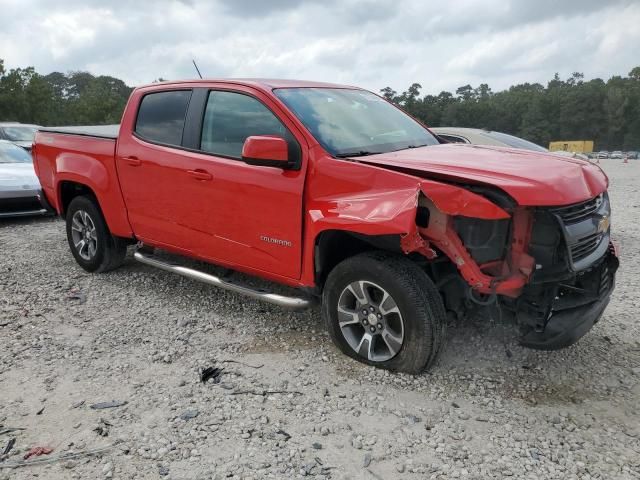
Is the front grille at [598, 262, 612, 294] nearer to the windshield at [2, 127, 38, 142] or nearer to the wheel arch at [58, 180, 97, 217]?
the wheel arch at [58, 180, 97, 217]

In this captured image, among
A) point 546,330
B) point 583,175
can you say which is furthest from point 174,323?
point 583,175

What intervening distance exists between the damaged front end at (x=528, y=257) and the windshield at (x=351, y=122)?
31.8 inches

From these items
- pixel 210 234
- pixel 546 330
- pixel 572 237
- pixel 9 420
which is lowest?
pixel 9 420

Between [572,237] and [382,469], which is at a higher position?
[572,237]

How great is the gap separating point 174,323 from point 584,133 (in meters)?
100

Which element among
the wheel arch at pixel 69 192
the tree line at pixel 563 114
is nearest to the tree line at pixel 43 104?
the wheel arch at pixel 69 192

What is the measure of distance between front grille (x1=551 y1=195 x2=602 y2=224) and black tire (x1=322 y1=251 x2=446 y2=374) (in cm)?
82

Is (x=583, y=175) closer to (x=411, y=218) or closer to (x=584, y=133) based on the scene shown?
(x=411, y=218)

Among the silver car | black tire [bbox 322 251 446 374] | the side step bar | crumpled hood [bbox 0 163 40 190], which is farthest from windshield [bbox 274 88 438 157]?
crumpled hood [bbox 0 163 40 190]

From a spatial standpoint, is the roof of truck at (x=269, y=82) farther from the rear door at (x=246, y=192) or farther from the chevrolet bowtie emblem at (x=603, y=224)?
the chevrolet bowtie emblem at (x=603, y=224)

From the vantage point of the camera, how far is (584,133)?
91062mm

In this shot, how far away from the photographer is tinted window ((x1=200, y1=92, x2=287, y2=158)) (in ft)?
12.5

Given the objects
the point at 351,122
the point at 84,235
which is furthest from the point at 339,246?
the point at 84,235

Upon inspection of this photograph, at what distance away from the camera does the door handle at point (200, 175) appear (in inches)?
157
